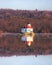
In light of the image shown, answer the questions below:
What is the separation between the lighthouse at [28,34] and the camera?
2.67m

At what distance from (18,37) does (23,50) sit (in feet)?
0.57

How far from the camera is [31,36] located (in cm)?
274

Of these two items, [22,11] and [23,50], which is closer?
[23,50]

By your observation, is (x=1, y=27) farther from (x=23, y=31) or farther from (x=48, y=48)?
(x=48, y=48)

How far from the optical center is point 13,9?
110 inches

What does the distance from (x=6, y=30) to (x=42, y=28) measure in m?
0.33

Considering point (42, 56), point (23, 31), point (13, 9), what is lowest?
point (42, 56)

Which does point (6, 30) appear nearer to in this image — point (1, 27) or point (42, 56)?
point (1, 27)

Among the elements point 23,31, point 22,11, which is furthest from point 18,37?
point 22,11

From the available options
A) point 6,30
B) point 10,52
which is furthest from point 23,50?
point 6,30

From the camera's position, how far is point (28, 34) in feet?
Result: 8.96

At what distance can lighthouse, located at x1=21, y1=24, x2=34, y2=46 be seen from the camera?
267 centimetres

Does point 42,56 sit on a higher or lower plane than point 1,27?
lower

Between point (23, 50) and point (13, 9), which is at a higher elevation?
point (13, 9)
